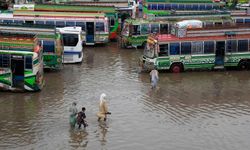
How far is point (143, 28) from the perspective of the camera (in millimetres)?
39188

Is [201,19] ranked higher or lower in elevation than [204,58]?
higher

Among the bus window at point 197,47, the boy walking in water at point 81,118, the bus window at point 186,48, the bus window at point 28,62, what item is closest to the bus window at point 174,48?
the bus window at point 186,48

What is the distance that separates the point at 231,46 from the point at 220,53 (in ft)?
2.76

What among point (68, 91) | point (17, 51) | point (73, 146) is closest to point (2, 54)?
Result: point (17, 51)

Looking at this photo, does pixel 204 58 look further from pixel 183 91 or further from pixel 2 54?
pixel 2 54

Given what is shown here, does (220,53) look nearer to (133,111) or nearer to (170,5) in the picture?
(133,111)

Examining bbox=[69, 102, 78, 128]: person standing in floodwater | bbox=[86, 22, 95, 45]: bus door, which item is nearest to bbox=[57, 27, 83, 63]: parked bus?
bbox=[86, 22, 95, 45]: bus door

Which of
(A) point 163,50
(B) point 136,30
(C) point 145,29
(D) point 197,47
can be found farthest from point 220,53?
(B) point 136,30

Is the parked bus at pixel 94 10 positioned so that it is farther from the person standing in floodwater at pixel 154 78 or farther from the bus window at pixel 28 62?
the bus window at pixel 28 62

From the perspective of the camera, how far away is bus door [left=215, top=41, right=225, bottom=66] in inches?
1244

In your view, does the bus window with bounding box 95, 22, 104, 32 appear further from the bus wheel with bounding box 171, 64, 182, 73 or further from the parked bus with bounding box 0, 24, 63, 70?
the bus wheel with bounding box 171, 64, 182, 73

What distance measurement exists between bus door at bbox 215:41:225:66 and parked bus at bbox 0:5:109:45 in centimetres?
1128

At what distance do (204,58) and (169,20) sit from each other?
9505 mm

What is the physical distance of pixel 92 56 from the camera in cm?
3706
